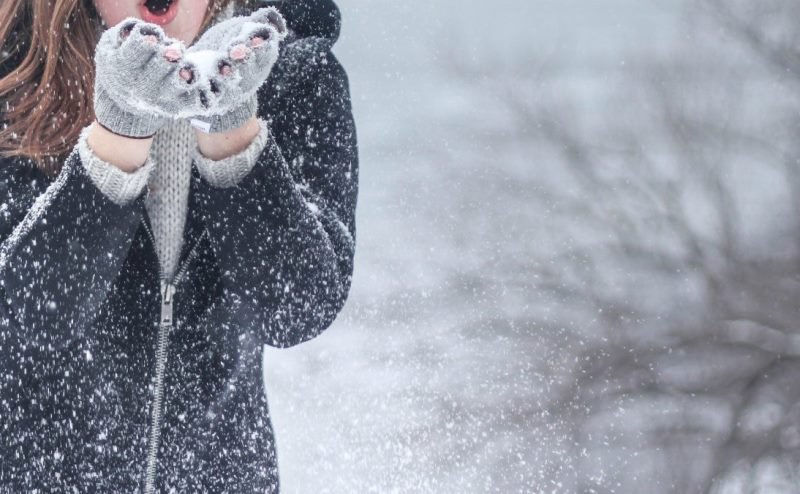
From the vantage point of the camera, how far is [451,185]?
6.86 meters

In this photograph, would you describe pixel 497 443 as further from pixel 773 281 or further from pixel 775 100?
pixel 775 100

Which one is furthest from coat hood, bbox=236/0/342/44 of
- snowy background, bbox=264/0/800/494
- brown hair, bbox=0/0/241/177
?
snowy background, bbox=264/0/800/494

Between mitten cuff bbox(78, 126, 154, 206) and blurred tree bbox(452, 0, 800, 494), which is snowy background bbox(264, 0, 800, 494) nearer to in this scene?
blurred tree bbox(452, 0, 800, 494)

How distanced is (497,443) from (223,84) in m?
5.45

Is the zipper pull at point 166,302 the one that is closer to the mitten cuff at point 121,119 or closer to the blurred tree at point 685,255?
the mitten cuff at point 121,119

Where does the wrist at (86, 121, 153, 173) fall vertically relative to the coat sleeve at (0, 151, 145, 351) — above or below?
above

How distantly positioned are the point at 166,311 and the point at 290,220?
109 mm

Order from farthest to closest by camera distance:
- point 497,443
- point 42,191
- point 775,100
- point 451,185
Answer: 1. point 451,185
2. point 775,100
3. point 497,443
4. point 42,191

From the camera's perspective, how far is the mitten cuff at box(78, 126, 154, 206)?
0.64 meters

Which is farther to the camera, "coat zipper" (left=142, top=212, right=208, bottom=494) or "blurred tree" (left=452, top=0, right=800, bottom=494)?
"blurred tree" (left=452, top=0, right=800, bottom=494)

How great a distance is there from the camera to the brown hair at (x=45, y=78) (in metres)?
0.69

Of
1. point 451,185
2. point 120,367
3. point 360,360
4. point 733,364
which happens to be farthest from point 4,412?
point 451,185

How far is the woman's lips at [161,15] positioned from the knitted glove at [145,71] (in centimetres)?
13

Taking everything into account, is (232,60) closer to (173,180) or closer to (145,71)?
(145,71)
